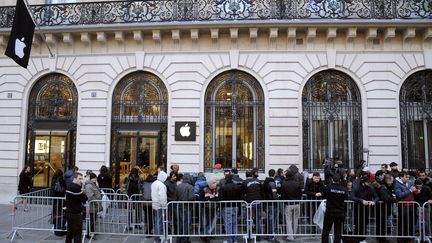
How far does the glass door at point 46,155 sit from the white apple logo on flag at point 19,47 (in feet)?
11.5

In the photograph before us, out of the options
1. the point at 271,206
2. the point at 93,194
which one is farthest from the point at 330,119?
the point at 93,194

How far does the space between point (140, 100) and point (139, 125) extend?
3.22ft

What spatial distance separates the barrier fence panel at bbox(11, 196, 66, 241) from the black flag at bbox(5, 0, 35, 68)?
5012 mm

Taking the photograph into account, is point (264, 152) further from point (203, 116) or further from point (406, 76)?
point (406, 76)

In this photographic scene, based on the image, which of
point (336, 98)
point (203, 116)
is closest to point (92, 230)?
point (203, 116)

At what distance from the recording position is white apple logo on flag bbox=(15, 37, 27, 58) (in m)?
11.7

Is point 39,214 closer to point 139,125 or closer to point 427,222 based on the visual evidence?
point 139,125

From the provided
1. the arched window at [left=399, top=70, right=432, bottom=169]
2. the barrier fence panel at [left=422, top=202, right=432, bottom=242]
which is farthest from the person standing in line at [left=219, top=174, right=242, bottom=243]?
the arched window at [left=399, top=70, right=432, bottom=169]

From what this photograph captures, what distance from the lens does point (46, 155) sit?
14273 mm

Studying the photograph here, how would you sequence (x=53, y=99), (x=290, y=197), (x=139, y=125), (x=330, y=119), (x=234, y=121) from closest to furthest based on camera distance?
(x=290, y=197), (x=330, y=119), (x=234, y=121), (x=139, y=125), (x=53, y=99)

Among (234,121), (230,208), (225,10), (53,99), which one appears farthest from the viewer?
(53,99)

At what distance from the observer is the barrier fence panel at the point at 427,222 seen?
26.3 feet

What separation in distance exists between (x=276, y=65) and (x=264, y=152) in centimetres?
325

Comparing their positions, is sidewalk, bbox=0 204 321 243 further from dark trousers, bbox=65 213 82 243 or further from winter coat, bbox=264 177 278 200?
dark trousers, bbox=65 213 82 243
